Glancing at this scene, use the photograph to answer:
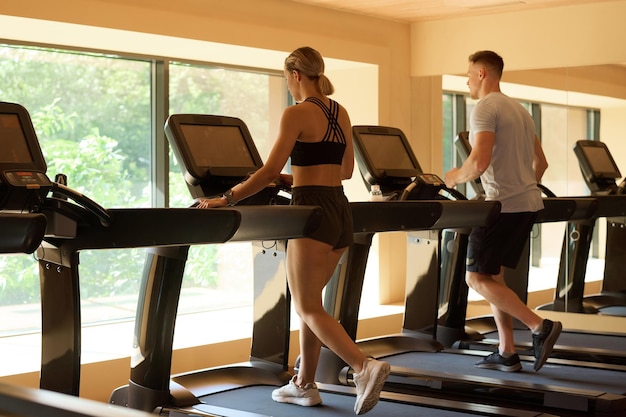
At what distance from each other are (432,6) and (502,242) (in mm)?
2939

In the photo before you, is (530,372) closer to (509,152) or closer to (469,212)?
(469,212)

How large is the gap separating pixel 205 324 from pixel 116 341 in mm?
904

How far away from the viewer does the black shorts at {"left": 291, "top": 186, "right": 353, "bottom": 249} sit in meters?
3.59

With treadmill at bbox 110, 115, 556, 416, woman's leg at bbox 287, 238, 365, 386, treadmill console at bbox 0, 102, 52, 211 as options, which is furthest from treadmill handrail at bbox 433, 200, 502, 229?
treadmill console at bbox 0, 102, 52, 211

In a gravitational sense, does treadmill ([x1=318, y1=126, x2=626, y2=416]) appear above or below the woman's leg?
below

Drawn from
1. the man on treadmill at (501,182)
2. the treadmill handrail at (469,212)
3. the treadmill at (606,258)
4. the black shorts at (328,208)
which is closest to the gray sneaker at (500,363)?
the man on treadmill at (501,182)

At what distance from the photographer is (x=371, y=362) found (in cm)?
352

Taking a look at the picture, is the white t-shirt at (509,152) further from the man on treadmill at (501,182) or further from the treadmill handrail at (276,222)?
the treadmill handrail at (276,222)

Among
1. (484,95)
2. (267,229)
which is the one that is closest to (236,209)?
(267,229)

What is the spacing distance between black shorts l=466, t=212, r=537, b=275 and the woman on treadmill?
1.13m

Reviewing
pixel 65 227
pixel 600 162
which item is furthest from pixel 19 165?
pixel 600 162

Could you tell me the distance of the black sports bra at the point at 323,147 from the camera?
141 inches

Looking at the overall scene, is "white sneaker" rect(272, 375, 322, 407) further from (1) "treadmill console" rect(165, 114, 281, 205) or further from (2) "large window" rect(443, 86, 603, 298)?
(2) "large window" rect(443, 86, 603, 298)

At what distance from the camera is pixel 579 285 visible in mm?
6789
